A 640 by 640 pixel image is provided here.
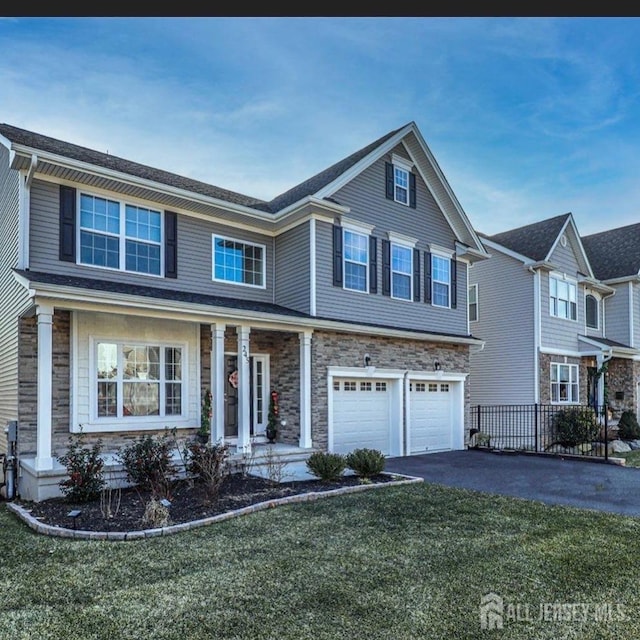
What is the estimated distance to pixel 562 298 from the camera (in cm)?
2006

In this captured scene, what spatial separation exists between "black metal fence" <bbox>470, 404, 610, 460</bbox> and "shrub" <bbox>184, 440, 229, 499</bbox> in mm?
10518

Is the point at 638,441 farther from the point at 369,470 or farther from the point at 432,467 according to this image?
the point at 369,470

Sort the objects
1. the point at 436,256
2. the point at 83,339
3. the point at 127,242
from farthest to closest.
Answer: the point at 436,256, the point at 127,242, the point at 83,339

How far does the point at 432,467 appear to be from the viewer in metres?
12.2

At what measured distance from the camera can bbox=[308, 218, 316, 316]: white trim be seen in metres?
12.7

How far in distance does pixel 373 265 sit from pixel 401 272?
3.94ft

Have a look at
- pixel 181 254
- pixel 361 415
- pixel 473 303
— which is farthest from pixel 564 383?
pixel 181 254

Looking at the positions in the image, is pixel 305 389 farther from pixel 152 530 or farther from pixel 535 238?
pixel 535 238

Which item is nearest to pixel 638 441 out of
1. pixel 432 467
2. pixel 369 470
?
pixel 432 467

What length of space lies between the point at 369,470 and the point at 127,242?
23.5 ft

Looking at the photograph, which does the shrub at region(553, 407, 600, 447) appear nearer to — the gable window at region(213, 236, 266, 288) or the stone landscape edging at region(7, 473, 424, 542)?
the stone landscape edging at region(7, 473, 424, 542)

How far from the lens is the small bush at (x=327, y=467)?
9742 millimetres

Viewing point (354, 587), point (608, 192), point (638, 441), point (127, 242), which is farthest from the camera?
point (608, 192)

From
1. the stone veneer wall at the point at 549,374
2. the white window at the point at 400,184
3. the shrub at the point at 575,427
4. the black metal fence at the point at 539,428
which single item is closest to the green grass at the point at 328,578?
the white window at the point at 400,184
